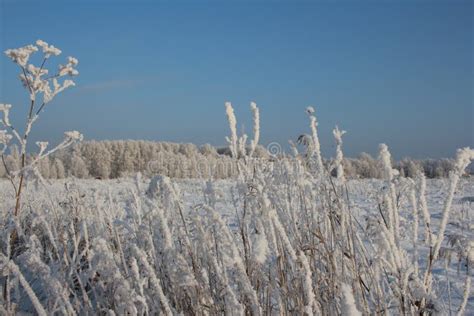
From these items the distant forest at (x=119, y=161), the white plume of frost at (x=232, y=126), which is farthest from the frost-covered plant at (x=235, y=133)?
the distant forest at (x=119, y=161)

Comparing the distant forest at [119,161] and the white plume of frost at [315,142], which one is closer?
the white plume of frost at [315,142]

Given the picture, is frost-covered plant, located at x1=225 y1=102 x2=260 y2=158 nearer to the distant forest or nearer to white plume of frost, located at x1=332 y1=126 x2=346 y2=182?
white plume of frost, located at x1=332 y1=126 x2=346 y2=182

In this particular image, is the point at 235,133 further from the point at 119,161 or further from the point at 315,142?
the point at 119,161

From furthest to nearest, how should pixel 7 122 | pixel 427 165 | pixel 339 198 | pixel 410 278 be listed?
pixel 427 165 < pixel 7 122 < pixel 339 198 < pixel 410 278

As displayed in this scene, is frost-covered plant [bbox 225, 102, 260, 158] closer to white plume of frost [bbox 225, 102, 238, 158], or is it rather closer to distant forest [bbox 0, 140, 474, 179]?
white plume of frost [bbox 225, 102, 238, 158]

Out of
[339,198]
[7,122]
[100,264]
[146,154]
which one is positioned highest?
[146,154]

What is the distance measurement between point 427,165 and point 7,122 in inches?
1089

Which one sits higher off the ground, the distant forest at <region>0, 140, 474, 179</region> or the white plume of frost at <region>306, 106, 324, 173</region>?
the distant forest at <region>0, 140, 474, 179</region>

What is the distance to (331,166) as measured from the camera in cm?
202

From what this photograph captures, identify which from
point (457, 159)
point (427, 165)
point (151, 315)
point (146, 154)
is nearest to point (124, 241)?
point (151, 315)

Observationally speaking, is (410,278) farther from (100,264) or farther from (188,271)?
(100,264)

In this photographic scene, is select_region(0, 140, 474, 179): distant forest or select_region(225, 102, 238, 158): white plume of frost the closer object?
select_region(225, 102, 238, 158): white plume of frost

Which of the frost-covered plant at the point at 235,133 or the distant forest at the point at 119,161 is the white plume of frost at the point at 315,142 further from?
the distant forest at the point at 119,161

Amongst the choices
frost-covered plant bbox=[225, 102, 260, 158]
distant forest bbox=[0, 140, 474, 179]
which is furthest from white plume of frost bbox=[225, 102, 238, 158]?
distant forest bbox=[0, 140, 474, 179]
